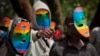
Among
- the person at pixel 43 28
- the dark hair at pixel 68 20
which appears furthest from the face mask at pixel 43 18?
the dark hair at pixel 68 20

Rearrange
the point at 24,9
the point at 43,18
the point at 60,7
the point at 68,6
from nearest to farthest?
the point at 43,18
the point at 24,9
the point at 60,7
the point at 68,6

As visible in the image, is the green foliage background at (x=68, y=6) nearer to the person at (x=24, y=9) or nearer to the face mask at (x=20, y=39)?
the person at (x=24, y=9)

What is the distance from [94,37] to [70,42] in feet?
6.11

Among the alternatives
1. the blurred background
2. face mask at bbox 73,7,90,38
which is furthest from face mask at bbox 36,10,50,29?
the blurred background

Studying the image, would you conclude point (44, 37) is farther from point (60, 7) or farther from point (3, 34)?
point (60, 7)

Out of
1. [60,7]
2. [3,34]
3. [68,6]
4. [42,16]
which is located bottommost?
[68,6]

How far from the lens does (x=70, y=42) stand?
300 inches

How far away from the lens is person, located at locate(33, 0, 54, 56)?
8539 millimetres

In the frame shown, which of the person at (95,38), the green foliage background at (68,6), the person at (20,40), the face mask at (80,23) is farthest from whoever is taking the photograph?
the green foliage background at (68,6)

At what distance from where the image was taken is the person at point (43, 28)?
8539mm

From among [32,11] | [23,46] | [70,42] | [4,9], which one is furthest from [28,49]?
[4,9]

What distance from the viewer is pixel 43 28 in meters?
9.38

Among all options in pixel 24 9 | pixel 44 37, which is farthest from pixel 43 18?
pixel 24 9

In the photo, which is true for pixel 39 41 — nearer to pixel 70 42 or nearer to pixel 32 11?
pixel 70 42
